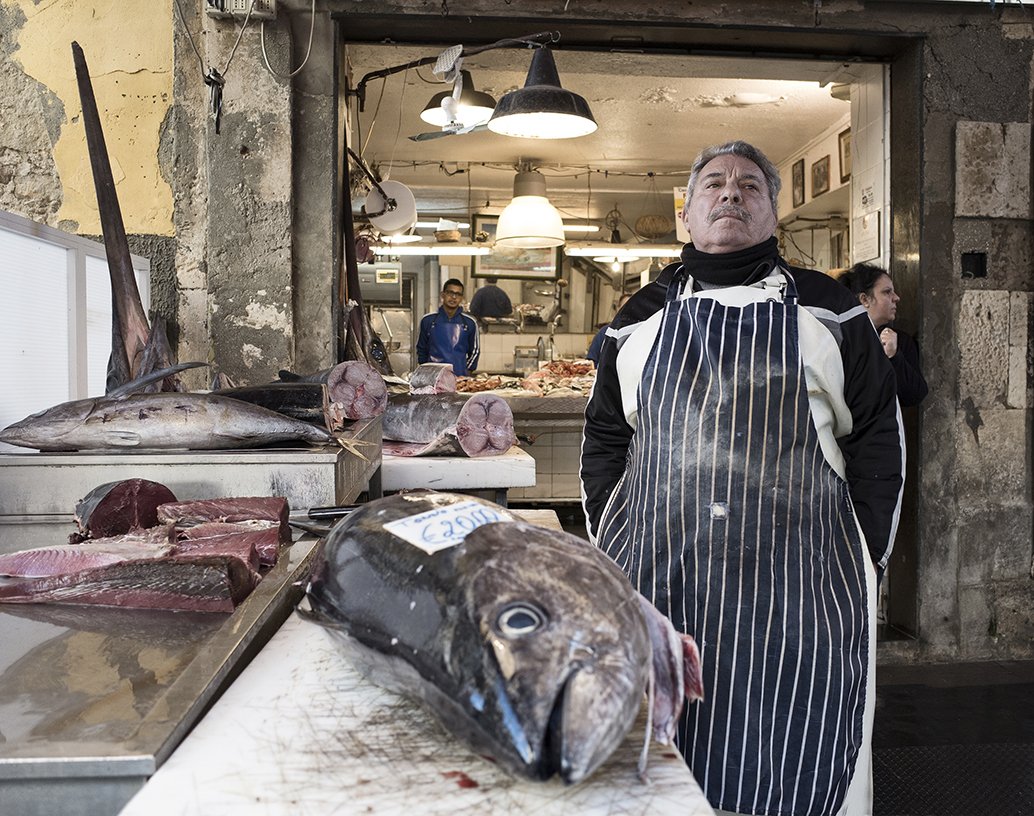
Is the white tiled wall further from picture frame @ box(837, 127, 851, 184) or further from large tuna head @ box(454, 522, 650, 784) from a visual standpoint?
large tuna head @ box(454, 522, 650, 784)

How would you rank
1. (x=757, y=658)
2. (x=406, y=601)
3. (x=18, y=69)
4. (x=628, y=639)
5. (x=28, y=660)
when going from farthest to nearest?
(x=18, y=69)
(x=757, y=658)
(x=28, y=660)
(x=406, y=601)
(x=628, y=639)

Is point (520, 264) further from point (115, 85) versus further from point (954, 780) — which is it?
point (954, 780)

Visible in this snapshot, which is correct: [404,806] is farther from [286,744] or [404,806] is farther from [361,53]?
[361,53]

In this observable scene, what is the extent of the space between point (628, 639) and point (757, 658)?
49.3 inches

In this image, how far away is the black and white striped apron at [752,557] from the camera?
2186 millimetres

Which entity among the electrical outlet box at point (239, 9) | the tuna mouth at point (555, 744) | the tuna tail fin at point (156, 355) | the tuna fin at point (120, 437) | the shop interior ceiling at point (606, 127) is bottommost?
the tuna mouth at point (555, 744)

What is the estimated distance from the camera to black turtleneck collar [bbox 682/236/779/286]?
2617 millimetres

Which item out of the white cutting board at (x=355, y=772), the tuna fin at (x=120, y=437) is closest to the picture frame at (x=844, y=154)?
the tuna fin at (x=120, y=437)

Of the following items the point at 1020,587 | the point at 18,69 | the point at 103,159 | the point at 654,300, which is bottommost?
the point at 1020,587

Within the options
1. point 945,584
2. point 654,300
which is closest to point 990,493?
point 945,584

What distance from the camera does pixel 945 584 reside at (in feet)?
18.8

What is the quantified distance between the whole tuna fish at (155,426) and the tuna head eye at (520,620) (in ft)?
5.72

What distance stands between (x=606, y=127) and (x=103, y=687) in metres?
9.91

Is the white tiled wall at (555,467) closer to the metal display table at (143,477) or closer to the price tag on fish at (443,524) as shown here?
the metal display table at (143,477)
